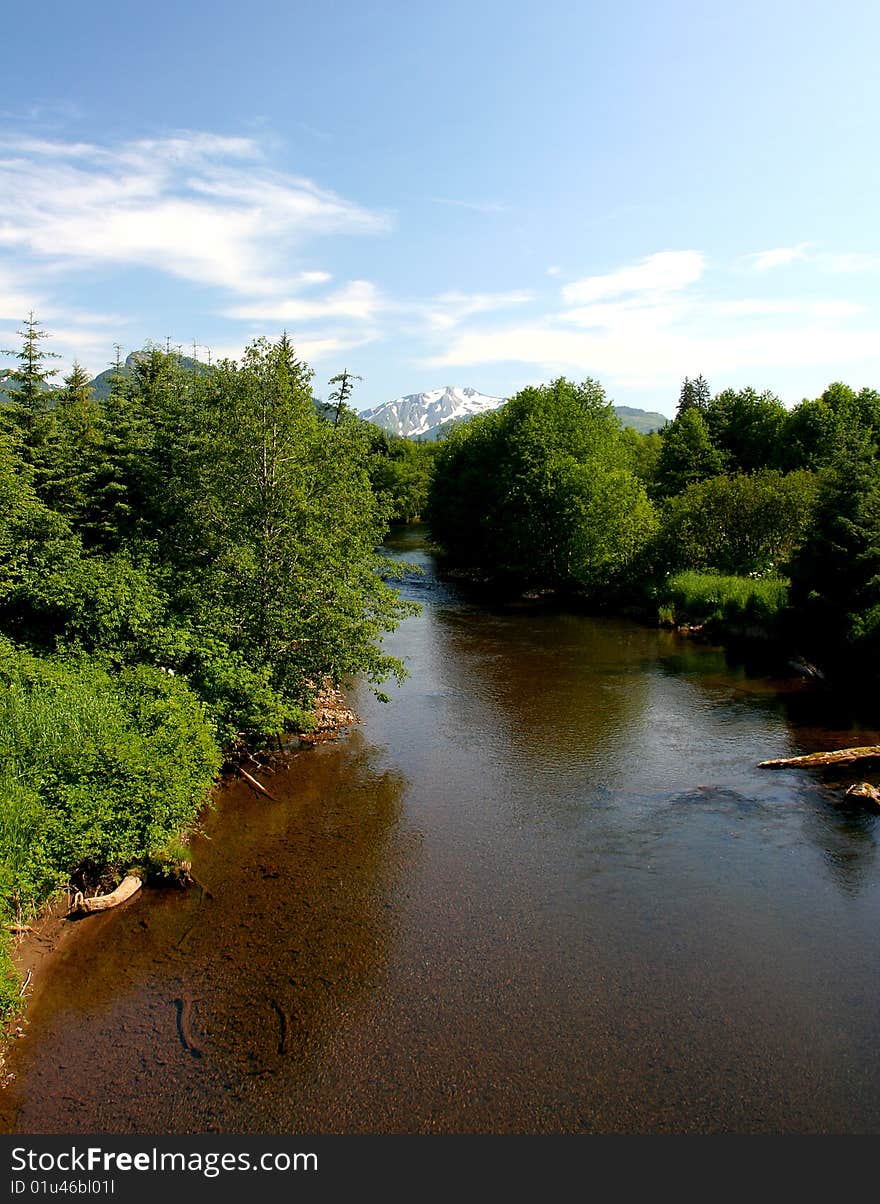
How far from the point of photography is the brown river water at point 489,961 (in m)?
11.2

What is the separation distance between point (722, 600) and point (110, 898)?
3488 cm

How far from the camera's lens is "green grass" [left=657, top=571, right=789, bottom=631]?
39.1m

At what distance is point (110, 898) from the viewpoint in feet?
51.0

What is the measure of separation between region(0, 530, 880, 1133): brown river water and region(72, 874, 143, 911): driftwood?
29cm

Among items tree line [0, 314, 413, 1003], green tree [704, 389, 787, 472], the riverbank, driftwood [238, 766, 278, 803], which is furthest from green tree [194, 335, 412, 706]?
green tree [704, 389, 787, 472]

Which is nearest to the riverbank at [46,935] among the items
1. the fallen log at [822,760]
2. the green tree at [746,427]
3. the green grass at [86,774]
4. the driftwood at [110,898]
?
the driftwood at [110,898]

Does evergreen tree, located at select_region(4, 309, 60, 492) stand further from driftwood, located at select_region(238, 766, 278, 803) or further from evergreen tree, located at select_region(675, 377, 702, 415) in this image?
→ evergreen tree, located at select_region(675, 377, 702, 415)

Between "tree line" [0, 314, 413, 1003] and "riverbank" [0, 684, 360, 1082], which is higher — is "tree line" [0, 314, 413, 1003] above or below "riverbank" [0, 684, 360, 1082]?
above

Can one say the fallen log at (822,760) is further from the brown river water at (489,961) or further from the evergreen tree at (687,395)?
the evergreen tree at (687,395)

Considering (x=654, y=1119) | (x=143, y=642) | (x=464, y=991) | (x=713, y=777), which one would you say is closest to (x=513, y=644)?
(x=713, y=777)

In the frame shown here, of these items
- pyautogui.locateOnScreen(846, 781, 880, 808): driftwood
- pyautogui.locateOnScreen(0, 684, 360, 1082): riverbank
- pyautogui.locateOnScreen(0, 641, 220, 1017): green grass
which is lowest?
pyautogui.locateOnScreen(0, 684, 360, 1082): riverbank

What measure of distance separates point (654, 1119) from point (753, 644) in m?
31.1

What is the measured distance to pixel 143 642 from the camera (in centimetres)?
2097

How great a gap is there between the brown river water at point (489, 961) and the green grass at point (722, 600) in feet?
50.1
